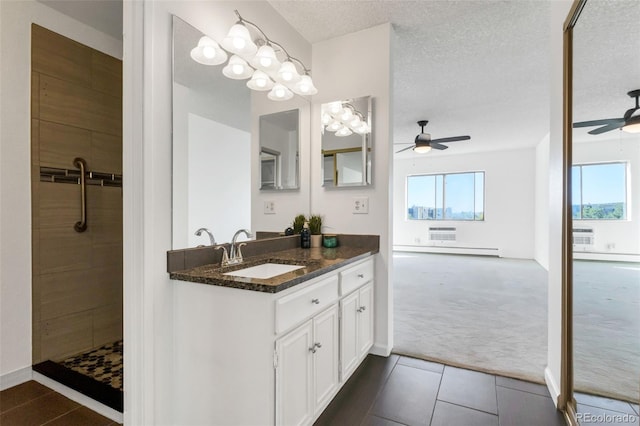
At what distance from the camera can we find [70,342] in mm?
2385

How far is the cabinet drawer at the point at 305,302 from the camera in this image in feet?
4.51

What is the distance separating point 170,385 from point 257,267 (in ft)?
2.41

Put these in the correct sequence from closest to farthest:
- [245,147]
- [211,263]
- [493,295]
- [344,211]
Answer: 1. [211,263]
2. [245,147]
3. [344,211]
4. [493,295]

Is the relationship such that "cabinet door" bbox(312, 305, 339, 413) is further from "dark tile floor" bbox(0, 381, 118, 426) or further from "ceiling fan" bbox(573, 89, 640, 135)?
"ceiling fan" bbox(573, 89, 640, 135)

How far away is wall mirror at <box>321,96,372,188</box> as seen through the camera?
8.41 feet

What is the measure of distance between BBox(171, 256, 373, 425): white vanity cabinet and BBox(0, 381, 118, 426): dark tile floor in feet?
2.15

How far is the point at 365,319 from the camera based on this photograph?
2.30 meters

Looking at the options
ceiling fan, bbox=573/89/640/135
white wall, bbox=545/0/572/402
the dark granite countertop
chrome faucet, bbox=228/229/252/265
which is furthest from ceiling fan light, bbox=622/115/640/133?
chrome faucet, bbox=228/229/252/265

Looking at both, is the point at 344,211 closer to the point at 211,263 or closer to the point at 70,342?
the point at 211,263

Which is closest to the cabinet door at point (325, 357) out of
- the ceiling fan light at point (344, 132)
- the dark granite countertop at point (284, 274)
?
the dark granite countertop at point (284, 274)

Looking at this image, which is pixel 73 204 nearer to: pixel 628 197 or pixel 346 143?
pixel 346 143

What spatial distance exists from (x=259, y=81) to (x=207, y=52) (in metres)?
0.48

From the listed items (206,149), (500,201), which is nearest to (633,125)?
(206,149)

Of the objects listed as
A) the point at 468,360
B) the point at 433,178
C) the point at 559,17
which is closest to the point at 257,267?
the point at 468,360
